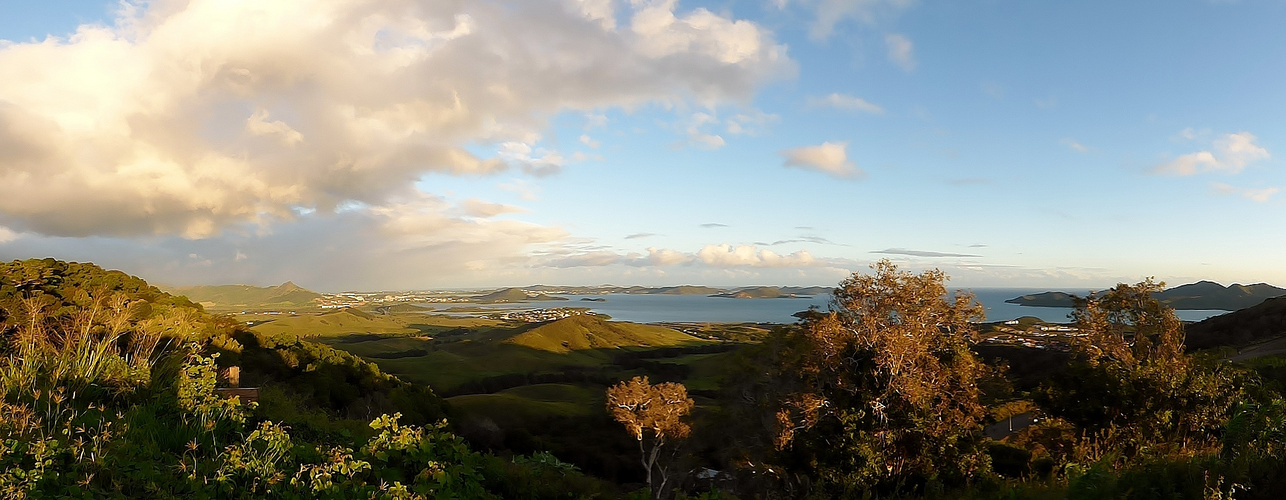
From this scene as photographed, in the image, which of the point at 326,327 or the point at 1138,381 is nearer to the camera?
the point at 1138,381

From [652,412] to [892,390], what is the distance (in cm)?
1903

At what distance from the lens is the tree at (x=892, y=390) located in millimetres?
16703

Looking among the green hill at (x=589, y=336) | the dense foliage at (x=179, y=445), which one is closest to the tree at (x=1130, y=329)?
the dense foliage at (x=179, y=445)

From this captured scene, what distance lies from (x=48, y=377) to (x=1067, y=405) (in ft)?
81.0

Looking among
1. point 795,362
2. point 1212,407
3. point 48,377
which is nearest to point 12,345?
point 48,377

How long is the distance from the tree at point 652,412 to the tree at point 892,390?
53.1 ft

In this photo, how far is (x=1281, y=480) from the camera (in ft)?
20.2

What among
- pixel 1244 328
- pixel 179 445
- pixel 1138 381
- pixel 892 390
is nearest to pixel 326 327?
pixel 892 390

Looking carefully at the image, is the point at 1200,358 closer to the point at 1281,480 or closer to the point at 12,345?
the point at 1281,480

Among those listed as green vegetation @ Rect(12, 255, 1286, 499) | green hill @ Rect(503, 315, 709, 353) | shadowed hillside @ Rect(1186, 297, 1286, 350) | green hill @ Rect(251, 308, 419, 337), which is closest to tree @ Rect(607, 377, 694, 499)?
green vegetation @ Rect(12, 255, 1286, 499)

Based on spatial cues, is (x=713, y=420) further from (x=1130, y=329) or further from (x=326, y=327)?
(x=326, y=327)

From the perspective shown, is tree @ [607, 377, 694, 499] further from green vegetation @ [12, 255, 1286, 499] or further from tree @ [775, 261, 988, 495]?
tree @ [775, 261, 988, 495]

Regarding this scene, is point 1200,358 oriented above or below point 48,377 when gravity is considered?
below

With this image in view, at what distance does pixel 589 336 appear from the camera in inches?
6181
